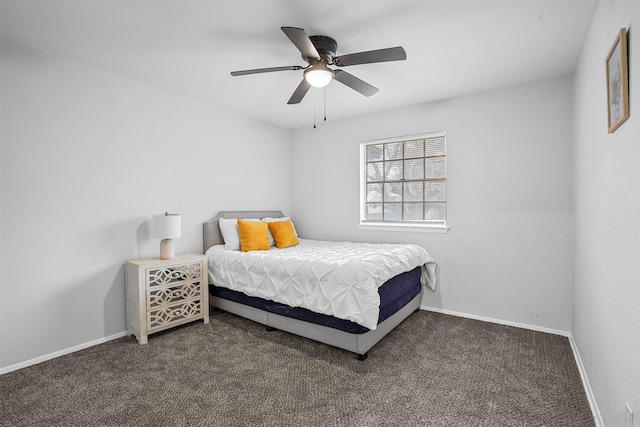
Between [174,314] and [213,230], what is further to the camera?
[213,230]

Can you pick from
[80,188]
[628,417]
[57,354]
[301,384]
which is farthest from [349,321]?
[80,188]

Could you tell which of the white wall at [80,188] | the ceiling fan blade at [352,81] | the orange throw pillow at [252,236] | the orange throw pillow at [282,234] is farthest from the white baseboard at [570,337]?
the white wall at [80,188]

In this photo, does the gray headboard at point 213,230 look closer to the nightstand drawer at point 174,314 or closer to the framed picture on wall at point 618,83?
the nightstand drawer at point 174,314

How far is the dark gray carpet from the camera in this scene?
1833 millimetres

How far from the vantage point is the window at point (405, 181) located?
12.5ft

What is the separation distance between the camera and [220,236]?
3.91 m

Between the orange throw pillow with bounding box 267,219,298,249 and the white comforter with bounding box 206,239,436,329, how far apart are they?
560 millimetres

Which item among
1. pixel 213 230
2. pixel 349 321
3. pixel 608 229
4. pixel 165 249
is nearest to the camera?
pixel 608 229

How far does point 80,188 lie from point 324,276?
2293mm

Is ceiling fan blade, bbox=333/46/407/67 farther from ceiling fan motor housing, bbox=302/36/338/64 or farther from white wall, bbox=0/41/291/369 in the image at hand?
white wall, bbox=0/41/291/369

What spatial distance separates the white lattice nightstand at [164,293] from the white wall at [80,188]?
266 millimetres

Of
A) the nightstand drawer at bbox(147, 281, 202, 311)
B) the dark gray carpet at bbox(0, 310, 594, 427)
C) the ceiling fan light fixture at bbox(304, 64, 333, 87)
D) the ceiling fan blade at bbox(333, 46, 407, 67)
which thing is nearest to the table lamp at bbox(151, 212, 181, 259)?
the nightstand drawer at bbox(147, 281, 202, 311)

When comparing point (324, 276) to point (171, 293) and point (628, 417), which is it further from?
point (628, 417)

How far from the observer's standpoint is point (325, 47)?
232 centimetres
